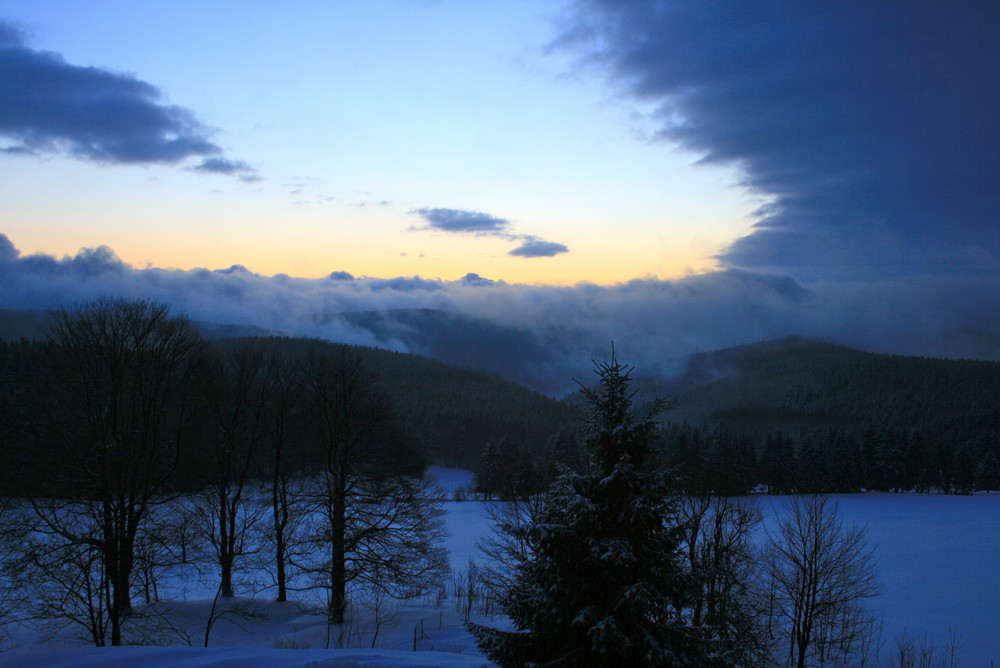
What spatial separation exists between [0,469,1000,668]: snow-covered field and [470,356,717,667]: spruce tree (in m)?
2.38

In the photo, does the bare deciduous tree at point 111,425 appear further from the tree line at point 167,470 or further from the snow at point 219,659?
the snow at point 219,659

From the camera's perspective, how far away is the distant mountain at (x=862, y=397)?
12431 cm

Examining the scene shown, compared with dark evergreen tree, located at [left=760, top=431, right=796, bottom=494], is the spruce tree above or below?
above

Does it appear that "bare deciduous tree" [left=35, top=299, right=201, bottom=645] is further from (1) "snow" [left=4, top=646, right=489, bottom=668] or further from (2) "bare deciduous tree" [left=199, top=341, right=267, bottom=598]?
(1) "snow" [left=4, top=646, right=489, bottom=668]

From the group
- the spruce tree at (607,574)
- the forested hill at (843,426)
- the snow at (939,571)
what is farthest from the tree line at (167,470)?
the snow at (939,571)

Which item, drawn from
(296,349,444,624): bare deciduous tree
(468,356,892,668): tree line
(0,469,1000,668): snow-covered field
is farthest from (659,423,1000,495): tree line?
(468,356,892,668): tree line

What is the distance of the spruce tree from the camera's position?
26.9ft

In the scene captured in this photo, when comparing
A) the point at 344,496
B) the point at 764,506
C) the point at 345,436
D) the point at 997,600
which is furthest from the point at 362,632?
the point at 764,506

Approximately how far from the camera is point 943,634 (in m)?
22.5

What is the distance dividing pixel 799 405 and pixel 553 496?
517 ft

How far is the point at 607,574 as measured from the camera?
8.33 metres

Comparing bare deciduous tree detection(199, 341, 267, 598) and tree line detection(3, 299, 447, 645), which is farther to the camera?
bare deciduous tree detection(199, 341, 267, 598)

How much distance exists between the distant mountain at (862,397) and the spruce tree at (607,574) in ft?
373

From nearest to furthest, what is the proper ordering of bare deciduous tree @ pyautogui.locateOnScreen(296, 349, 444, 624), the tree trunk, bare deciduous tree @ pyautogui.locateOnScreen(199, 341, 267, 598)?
the tree trunk
bare deciduous tree @ pyautogui.locateOnScreen(296, 349, 444, 624)
bare deciduous tree @ pyautogui.locateOnScreen(199, 341, 267, 598)
